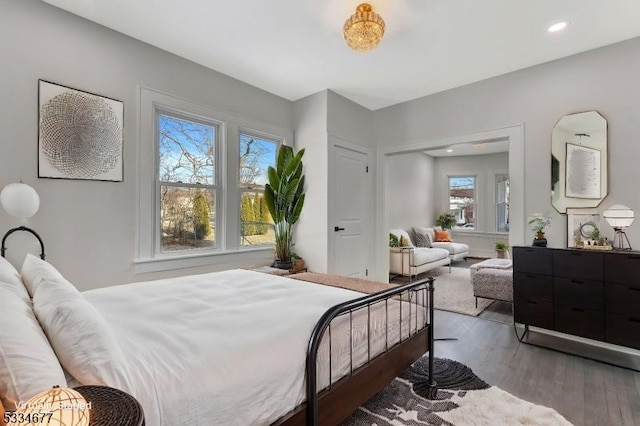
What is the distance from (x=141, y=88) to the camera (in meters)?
2.97

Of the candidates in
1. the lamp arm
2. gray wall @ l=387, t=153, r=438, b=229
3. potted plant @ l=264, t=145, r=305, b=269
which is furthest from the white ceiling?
gray wall @ l=387, t=153, r=438, b=229

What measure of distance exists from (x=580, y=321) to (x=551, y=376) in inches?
27.1

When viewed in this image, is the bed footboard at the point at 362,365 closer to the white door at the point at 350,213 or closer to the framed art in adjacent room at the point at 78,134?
the white door at the point at 350,213

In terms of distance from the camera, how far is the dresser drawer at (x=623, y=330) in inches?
97.0

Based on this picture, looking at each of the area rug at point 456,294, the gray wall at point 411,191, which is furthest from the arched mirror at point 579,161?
the gray wall at point 411,191

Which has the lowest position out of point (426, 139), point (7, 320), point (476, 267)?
point (476, 267)

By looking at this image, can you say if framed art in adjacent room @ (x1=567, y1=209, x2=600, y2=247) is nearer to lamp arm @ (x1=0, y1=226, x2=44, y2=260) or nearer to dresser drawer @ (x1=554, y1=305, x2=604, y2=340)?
dresser drawer @ (x1=554, y1=305, x2=604, y2=340)

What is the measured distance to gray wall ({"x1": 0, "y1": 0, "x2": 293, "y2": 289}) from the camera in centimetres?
231

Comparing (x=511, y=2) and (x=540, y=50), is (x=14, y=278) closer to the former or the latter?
(x=511, y=2)

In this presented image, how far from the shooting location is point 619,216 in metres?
2.67

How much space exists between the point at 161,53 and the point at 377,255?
3.81 meters

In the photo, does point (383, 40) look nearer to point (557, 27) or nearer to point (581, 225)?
point (557, 27)

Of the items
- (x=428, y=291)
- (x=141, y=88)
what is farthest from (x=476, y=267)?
(x=141, y=88)

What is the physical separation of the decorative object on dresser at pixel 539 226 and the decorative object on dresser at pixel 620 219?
0.48m
